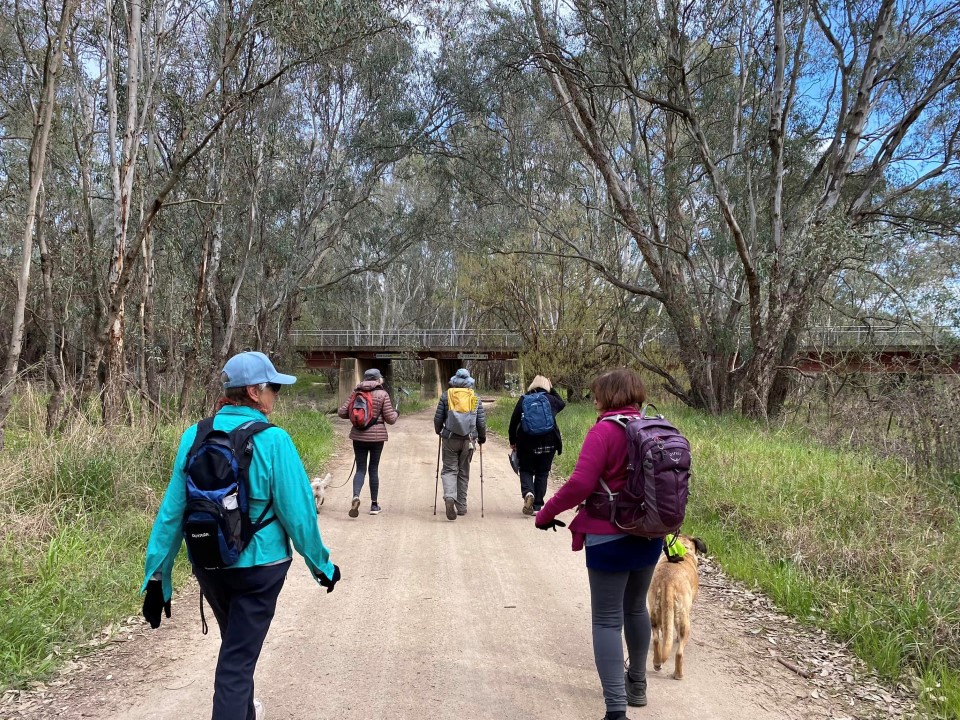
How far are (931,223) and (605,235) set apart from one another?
1034 centimetres

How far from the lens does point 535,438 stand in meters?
7.72

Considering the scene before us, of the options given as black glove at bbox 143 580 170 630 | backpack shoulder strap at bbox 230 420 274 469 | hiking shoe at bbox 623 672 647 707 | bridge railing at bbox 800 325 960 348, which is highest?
bridge railing at bbox 800 325 960 348

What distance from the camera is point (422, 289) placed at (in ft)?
157

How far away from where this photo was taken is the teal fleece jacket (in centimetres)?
262

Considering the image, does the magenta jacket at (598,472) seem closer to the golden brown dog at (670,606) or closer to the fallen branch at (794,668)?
the golden brown dog at (670,606)

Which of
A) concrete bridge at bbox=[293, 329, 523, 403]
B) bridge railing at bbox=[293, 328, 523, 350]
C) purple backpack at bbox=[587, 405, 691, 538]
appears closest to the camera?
purple backpack at bbox=[587, 405, 691, 538]

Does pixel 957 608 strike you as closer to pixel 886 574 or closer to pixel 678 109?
pixel 886 574

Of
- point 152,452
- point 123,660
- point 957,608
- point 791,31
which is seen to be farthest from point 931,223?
point 123,660

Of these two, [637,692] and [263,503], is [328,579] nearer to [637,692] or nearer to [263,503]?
[263,503]

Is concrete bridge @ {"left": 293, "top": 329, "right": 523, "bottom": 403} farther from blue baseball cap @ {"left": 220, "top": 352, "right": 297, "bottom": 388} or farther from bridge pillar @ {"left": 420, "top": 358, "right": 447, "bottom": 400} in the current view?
blue baseball cap @ {"left": 220, "top": 352, "right": 297, "bottom": 388}

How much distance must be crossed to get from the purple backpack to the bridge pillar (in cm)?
3168

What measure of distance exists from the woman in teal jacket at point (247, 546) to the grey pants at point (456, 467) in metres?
4.86

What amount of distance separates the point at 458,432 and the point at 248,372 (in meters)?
4.95

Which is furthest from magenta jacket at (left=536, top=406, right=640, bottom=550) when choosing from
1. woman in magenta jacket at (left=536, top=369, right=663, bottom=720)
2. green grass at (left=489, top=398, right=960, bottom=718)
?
green grass at (left=489, top=398, right=960, bottom=718)
